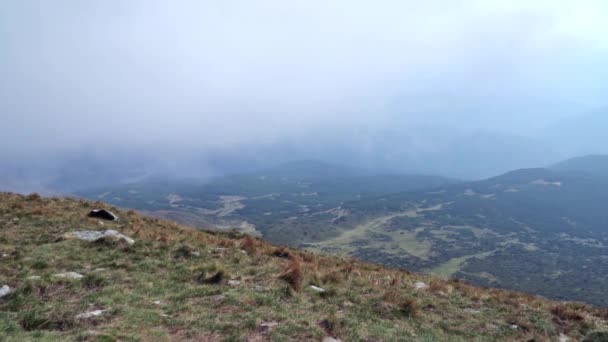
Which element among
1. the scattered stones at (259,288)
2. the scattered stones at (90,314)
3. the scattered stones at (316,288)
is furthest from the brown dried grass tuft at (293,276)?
the scattered stones at (90,314)

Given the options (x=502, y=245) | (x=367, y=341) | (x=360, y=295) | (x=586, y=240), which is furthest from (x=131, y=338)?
(x=586, y=240)

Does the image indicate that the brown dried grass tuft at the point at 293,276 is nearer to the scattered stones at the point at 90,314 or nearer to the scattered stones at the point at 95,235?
the scattered stones at the point at 90,314

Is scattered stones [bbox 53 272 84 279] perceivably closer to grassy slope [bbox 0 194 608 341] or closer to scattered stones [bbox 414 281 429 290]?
grassy slope [bbox 0 194 608 341]

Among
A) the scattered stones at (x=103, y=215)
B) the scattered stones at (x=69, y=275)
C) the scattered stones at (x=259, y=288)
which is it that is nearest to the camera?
the scattered stones at (x=69, y=275)

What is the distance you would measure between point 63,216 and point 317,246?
515ft

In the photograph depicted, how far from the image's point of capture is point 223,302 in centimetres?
1055

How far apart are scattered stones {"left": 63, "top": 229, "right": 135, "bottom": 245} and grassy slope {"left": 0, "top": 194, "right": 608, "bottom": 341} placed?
49 centimetres

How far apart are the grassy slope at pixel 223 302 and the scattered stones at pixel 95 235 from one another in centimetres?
49

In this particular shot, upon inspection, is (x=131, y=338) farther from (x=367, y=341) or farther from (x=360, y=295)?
(x=360, y=295)

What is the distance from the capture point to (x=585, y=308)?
15438 millimetres

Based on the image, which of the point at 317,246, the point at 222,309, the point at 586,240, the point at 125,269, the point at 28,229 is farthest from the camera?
the point at 586,240

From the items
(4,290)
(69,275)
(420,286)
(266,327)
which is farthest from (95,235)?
(420,286)

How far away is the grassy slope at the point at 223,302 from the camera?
8.72 metres

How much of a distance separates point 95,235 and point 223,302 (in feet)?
32.1
